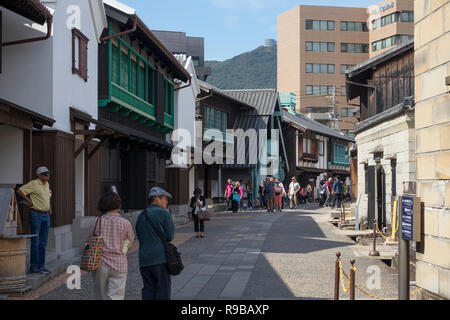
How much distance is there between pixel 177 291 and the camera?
9.98 metres

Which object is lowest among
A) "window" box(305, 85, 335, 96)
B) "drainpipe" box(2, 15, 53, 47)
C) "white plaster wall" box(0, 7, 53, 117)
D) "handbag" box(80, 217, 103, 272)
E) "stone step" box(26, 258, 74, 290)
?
"stone step" box(26, 258, 74, 290)

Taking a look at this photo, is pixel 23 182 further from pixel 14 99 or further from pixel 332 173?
pixel 332 173

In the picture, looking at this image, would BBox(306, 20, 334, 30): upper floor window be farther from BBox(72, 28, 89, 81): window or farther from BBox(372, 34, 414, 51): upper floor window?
BBox(72, 28, 89, 81): window

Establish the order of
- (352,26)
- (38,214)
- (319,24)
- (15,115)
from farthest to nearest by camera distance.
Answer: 1. (352,26)
2. (319,24)
3. (15,115)
4. (38,214)

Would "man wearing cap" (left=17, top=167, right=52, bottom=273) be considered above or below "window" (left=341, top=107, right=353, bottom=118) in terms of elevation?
below

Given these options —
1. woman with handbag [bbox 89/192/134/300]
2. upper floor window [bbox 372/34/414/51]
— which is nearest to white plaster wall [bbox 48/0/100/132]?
woman with handbag [bbox 89/192/134/300]

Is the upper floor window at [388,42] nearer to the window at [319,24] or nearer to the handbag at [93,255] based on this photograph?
the window at [319,24]

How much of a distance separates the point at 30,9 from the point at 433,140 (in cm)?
775

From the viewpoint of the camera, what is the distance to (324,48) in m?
74.9

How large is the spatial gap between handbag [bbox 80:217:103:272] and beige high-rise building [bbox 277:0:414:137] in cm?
6678

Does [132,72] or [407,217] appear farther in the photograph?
[132,72]

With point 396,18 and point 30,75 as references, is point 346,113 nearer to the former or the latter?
point 396,18

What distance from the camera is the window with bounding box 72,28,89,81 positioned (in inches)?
567

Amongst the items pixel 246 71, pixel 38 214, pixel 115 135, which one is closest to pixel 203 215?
pixel 115 135
